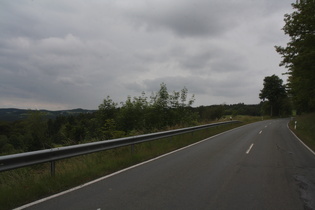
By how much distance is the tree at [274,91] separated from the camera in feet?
250

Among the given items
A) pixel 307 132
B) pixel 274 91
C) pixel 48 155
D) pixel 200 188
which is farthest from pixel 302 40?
pixel 274 91

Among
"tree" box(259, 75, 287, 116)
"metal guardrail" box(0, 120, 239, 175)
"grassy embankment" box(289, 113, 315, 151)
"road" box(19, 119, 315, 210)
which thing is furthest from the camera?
"tree" box(259, 75, 287, 116)

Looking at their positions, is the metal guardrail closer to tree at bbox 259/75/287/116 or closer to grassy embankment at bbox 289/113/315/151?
grassy embankment at bbox 289/113/315/151

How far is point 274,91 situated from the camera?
7619 centimetres

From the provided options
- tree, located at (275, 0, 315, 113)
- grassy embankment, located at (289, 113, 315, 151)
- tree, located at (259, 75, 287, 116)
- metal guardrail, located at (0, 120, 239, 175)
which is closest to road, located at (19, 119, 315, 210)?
metal guardrail, located at (0, 120, 239, 175)

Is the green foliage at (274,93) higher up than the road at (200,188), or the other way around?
the green foliage at (274,93)

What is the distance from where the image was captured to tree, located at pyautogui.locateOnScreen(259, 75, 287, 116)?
76188 millimetres

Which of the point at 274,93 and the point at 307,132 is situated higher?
the point at 274,93

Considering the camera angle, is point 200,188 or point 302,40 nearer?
point 200,188

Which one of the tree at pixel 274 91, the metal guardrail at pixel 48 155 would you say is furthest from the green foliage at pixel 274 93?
the metal guardrail at pixel 48 155

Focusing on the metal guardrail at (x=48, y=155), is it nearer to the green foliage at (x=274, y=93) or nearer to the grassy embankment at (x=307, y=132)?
the grassy embankment at (x=307, y=132)

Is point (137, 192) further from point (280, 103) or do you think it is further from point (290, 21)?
point (280, 103)

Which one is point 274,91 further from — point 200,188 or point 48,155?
point 48,155

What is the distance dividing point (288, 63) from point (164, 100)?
10876 millimetres
